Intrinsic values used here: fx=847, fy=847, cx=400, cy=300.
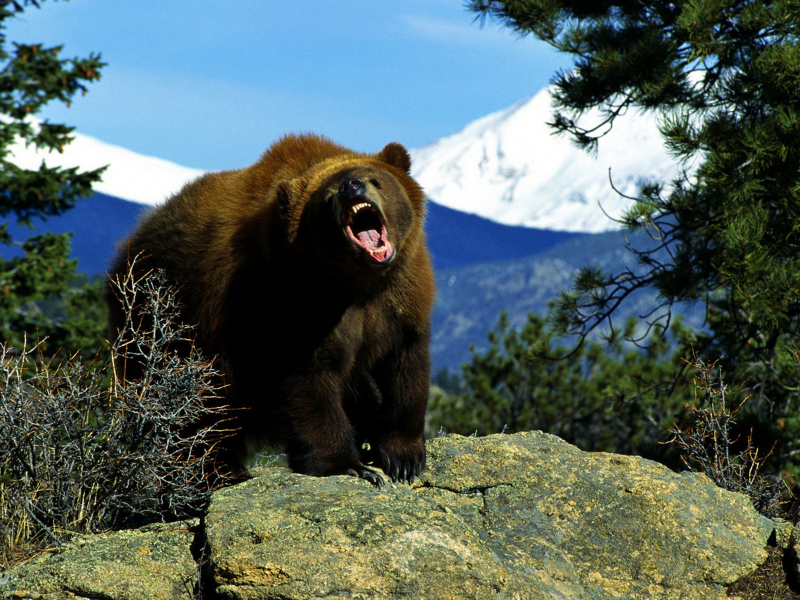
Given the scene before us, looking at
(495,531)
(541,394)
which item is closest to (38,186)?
(541,394)

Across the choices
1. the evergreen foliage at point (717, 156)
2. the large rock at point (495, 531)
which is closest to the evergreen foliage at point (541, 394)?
the evergreen foliage at point (717, 156)

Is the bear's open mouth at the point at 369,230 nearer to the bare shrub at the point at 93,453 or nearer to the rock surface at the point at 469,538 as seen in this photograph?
the bare shrub at the point at 93,453

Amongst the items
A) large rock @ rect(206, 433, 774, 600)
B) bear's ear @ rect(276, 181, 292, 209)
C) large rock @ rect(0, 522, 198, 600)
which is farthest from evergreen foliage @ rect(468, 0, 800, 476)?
large rock @ rect(0, 522, 198, 600)

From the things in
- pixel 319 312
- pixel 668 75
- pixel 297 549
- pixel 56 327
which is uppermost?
pixel 668 75

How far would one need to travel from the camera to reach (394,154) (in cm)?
471

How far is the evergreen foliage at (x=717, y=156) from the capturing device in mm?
5754

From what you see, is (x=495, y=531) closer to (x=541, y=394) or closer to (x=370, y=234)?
(x=370, y=234)

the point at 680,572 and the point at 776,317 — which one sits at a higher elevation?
the point at 776,317

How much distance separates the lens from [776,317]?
5.62 m

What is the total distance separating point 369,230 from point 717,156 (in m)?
3.02

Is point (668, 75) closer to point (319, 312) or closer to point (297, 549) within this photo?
point (319, 312)

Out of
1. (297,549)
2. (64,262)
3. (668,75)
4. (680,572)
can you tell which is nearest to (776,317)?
A: (668,75)

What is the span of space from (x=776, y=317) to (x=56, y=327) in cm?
1123

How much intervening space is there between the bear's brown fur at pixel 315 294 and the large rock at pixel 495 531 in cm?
36
